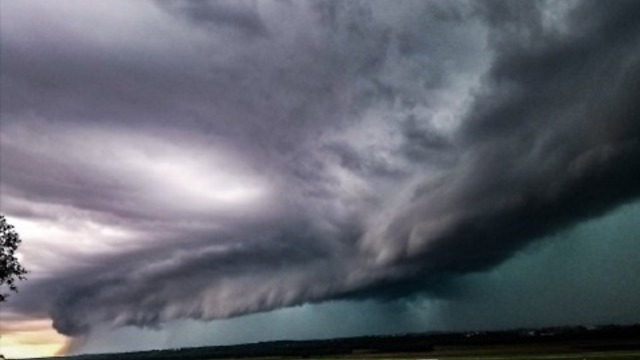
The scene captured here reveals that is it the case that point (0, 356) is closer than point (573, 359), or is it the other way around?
point (0, 356)

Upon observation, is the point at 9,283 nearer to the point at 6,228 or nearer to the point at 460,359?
the point at 6,228

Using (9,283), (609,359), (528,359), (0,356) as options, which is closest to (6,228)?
(9,283)

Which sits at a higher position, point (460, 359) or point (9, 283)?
point (9, 283)

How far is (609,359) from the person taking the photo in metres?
87.4

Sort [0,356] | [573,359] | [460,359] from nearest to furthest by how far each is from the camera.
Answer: [0,356]
[573,359]
[460,359]

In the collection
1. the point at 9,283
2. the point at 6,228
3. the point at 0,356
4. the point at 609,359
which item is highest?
the point at 6,228

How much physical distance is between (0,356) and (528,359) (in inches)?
3347

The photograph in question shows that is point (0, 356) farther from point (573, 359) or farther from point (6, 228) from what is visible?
point (573, 359)

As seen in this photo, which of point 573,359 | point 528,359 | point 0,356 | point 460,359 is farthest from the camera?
point 460,359

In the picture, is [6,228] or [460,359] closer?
[6,228]

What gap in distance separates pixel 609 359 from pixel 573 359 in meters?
5.18

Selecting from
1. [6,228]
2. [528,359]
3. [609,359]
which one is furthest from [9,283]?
[609,359]

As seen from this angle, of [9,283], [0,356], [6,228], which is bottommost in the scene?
[0,356]

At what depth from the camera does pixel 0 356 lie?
8338 cm
